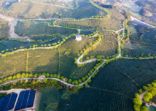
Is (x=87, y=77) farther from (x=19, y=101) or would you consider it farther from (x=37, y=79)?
(x=19, y=101)

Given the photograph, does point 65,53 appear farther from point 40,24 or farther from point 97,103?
point 40,24

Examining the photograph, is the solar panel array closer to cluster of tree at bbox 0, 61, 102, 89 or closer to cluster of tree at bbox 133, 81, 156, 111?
cluster of tree at bbox 0, 61, 102, 89

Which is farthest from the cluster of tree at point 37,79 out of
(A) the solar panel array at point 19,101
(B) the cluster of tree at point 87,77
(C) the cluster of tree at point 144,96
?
(C) the cluster of tree at point 144,96

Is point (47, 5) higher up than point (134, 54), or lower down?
higher up

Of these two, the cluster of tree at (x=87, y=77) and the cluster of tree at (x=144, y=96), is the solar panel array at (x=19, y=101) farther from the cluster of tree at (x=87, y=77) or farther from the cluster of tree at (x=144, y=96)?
the cluster of tree at (x=144, y=96)

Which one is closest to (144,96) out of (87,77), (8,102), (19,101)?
(87,77)

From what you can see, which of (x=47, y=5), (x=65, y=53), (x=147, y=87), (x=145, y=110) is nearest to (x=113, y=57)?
(x=65, y=53)

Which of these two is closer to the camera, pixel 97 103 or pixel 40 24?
pixel 97 103

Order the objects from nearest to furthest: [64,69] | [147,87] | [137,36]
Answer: [147,87] < [64,69] < [137,36]
